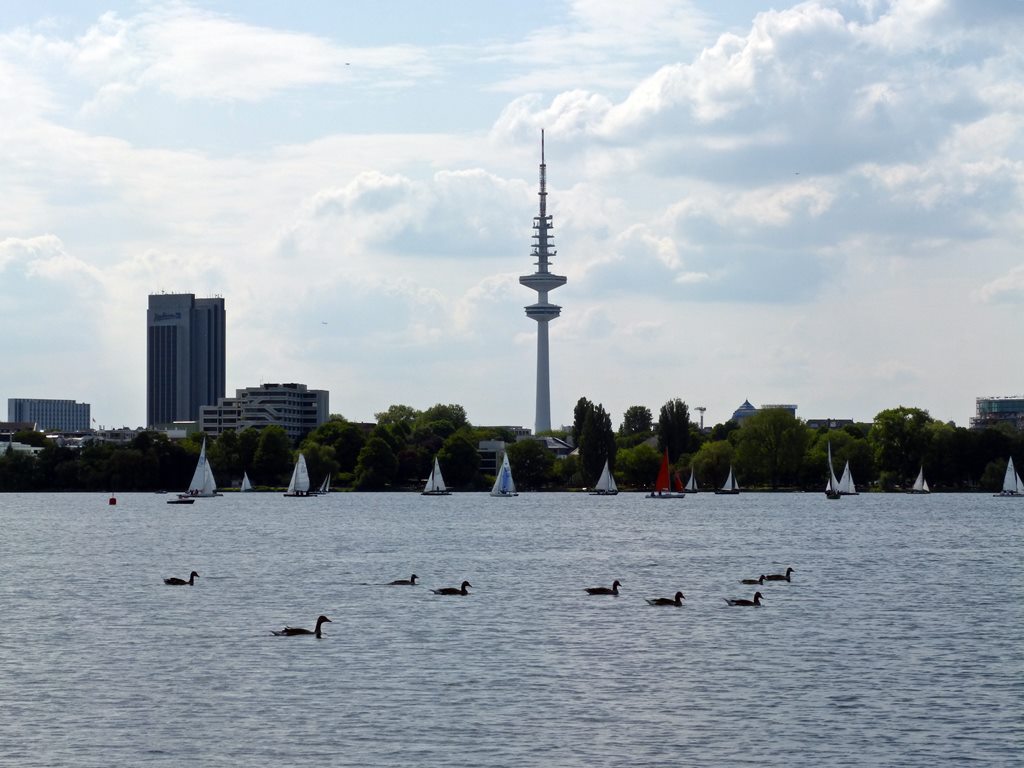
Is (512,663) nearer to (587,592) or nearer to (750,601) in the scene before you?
(750,601)

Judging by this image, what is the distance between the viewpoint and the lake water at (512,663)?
35.9m

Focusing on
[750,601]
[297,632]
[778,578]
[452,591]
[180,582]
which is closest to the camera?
[297,632]

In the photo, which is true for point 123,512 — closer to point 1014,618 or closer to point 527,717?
point 1014,618

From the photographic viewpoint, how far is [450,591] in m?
69.2

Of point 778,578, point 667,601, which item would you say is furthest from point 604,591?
Answer: point 778,578

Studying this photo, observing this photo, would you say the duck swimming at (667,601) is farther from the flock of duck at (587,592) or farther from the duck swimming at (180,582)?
the duck swimming at (180,582)

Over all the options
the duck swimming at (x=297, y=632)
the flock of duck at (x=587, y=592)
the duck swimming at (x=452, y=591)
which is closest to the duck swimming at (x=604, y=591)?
the flock of duck at (x=587, y=592)

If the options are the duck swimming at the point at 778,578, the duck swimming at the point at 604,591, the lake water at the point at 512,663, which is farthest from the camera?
the duck swimming at the point at 778,578

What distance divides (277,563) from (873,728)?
193 feet

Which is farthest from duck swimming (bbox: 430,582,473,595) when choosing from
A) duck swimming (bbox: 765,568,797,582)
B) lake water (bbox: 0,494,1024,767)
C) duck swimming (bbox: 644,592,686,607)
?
duck swimming (bbox: 765,568,797,582)

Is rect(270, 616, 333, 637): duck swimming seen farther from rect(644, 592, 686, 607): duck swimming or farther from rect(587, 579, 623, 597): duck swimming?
rect(587, 579, 623, 597): duck swimming

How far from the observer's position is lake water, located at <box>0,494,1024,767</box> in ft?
118

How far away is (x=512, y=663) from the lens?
47.5m

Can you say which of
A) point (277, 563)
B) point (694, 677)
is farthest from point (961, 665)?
point (277, 563)
